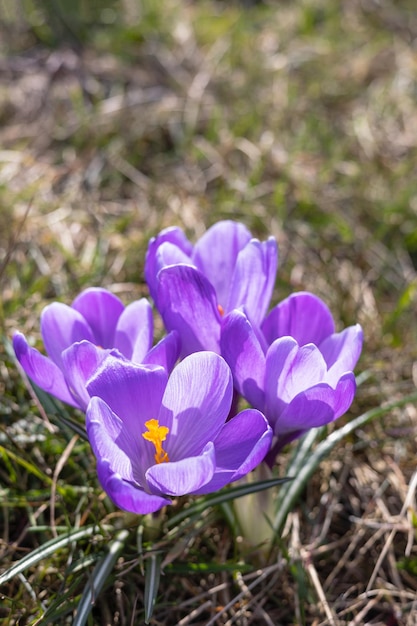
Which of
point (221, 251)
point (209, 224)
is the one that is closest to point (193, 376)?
point (221, 251)

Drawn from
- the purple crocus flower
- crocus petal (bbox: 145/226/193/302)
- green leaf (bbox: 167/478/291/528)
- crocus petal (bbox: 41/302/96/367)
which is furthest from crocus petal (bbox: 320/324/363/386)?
crocus petal (bbox: 41/302/96/367)

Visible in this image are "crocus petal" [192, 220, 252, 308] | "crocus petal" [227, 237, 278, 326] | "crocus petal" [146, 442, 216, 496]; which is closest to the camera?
"crocus petal" [146, 442, 216, 496]

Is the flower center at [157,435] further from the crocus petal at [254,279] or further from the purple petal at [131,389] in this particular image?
the crocus petal at [254,279]

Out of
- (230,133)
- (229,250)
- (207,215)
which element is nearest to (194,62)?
(230,133)

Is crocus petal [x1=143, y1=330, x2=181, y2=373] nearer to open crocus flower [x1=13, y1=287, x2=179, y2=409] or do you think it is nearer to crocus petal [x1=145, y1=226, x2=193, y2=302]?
open crocus flower [x1=13, y1=287, x2=179, y2=409]

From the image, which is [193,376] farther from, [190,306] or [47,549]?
[47,549]

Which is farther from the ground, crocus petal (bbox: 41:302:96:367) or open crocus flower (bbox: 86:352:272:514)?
crocus petal (bbox: 41:302:96:367)

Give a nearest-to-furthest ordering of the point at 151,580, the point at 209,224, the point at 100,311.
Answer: the point at 151,580
the point at 100,311
the point at 209,224
